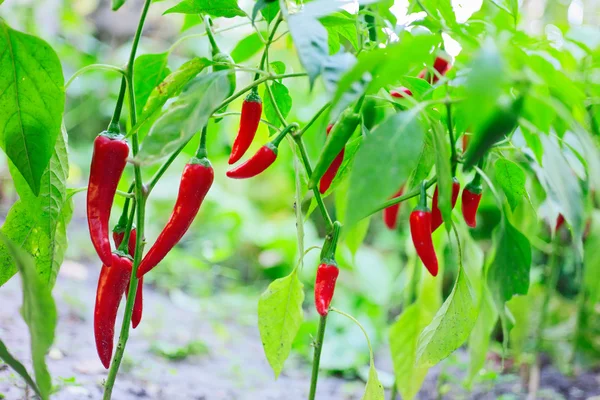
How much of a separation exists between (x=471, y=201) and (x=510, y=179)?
0.07m

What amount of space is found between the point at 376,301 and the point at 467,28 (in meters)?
1.71

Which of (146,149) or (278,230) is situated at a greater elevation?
(146,149)

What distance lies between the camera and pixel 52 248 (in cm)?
73

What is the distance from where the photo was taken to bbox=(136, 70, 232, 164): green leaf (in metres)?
0.52

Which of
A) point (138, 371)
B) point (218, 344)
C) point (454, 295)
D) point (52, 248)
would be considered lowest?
point (218, 344)

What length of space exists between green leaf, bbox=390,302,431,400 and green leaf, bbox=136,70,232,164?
0.60 meters

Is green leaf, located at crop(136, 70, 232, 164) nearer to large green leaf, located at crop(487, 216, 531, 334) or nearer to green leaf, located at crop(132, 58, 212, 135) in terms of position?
green leaf, located at crop(132, 58, 212, 135)

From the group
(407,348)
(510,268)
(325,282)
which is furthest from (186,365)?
(510,268)

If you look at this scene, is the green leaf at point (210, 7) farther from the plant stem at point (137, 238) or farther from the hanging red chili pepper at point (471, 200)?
the hanging red chili pepper at point (471, 200)

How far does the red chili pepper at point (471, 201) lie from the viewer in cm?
75

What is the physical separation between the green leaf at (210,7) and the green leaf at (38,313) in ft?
1.09

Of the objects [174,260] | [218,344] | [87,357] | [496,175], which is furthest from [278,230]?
[496,175]

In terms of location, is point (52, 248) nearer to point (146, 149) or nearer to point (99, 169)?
point (99, 169)

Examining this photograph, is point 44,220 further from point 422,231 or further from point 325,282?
point 422,231
